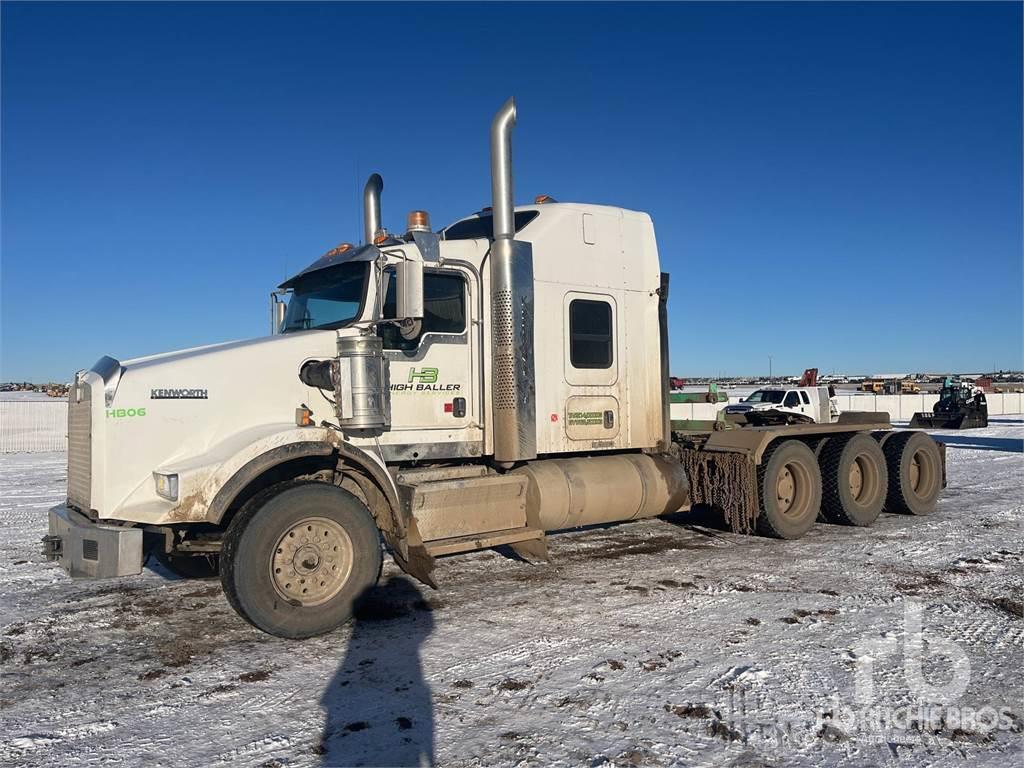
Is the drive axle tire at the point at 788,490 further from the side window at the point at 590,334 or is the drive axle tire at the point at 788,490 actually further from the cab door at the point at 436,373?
the cab door at the point at 436,373

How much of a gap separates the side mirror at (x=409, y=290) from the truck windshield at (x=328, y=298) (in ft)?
1.50

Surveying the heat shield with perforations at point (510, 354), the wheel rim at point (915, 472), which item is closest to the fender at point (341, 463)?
the heat shield with perforations at point (510, 354)

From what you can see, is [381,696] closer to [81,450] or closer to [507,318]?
[81,450]

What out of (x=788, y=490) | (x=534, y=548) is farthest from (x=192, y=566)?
(x=788, y=490)

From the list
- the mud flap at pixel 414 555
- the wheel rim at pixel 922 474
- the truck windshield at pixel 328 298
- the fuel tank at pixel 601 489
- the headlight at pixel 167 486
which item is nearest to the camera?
the headlight at pixel 167 486

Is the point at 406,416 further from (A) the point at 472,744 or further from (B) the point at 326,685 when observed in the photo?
(A) the point at 472,744

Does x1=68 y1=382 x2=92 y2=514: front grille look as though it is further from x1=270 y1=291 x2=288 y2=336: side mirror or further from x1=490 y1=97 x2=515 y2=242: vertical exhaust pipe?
x1=490 y1=97 x2=515 y2=242: vertical exhaust pipe

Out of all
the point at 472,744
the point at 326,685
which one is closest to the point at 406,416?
the point at 326,685

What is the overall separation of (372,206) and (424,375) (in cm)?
288

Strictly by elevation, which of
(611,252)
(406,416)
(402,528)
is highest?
(611,252)

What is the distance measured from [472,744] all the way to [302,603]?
2272mm

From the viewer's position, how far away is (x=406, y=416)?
683 centimetres

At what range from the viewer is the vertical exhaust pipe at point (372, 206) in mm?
8859

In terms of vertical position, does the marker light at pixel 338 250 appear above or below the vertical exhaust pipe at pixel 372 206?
below
